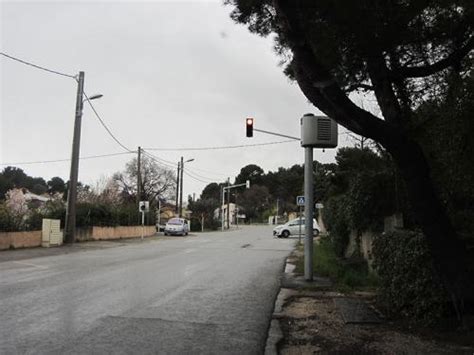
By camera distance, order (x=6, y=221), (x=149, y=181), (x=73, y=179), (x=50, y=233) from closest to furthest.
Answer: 1. (x=6, y=221)
2. (x=50, y=233)
3. (x=73, y=179)
4. (x=149, y=181)

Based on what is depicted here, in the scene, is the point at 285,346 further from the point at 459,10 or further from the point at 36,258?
the point at 36,258

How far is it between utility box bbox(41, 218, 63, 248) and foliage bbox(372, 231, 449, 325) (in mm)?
21901

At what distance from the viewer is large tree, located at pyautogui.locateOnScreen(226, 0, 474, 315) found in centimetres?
757

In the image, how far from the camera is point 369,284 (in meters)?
13.2

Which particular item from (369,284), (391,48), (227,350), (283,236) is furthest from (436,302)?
(283,236)

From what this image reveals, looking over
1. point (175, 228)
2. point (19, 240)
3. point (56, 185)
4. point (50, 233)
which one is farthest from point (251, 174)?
point (19, 240)

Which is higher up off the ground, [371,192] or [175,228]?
[371,192]

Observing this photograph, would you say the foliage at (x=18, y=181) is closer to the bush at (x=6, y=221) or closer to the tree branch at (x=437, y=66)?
the bush at (x=6, y=221)

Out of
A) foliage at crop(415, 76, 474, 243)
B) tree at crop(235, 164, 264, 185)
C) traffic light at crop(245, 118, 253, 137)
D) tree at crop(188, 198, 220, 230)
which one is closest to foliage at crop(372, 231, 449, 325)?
foliage at crop(415, 76, 474, 243)

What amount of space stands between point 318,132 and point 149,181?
6610 centimetres

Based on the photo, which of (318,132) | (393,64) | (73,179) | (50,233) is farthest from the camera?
(73,179)

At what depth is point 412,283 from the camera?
8203mm

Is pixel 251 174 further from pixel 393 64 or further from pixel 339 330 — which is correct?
pixel 339 330

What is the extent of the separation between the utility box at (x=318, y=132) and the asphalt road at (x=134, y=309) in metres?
3.73
